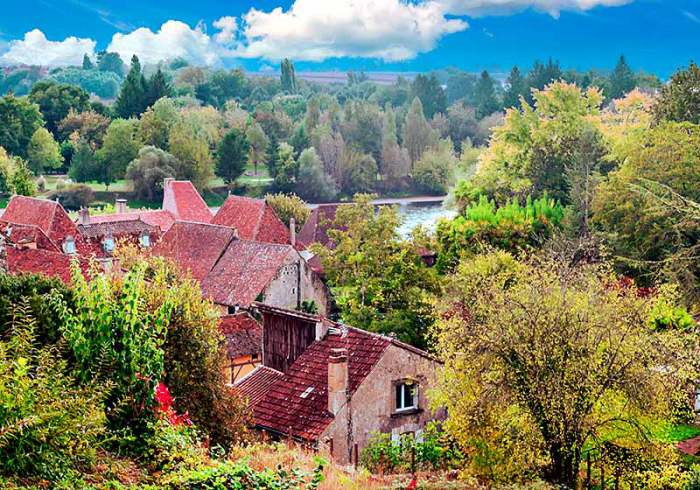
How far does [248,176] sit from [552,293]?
3590 inches

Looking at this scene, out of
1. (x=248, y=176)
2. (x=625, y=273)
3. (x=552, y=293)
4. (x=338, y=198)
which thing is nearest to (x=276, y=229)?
(x=625, y=273)

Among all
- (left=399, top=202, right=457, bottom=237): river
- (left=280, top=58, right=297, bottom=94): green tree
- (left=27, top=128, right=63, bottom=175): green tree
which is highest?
(left=280, top=58, right=297, bottom=94): green tree

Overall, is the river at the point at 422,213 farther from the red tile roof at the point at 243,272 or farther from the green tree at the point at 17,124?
the green tree at the point at 17,124

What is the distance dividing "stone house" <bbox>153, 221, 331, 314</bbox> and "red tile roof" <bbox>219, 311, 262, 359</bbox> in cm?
602

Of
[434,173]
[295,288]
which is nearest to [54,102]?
[434,173]

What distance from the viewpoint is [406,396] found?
21.2 meters

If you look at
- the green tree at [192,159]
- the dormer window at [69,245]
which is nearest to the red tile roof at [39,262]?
the dormer window at [69,245]

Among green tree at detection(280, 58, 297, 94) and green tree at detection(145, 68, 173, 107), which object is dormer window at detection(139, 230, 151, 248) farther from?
green tree at detection(280, 58, 297, 94)

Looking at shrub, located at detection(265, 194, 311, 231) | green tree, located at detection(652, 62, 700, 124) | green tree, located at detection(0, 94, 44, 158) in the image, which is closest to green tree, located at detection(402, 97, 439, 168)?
shrub, located at detection(265, 194, 311, 231)

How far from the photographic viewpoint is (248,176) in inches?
4149

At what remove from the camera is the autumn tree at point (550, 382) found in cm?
1516

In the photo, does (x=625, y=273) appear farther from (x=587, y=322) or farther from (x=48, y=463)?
(x=48, y=463)

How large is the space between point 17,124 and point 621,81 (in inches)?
3914

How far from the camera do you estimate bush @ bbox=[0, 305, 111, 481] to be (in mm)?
9641
